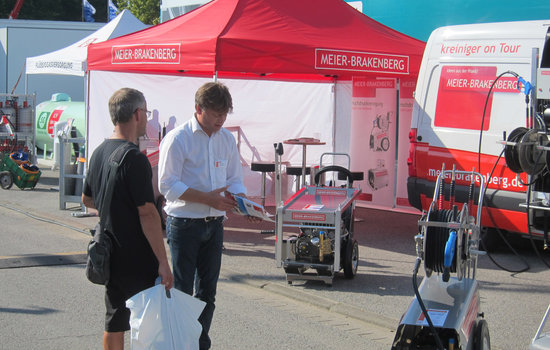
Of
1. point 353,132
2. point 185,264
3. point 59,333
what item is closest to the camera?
point 185,264

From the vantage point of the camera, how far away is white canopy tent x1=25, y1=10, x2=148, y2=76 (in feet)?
48.2

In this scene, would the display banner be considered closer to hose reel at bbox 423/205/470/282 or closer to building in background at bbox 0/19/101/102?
hose reel at bbox 423/205/470/282

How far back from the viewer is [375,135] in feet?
40.4

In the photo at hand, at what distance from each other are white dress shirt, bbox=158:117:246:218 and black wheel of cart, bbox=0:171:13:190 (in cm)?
1150

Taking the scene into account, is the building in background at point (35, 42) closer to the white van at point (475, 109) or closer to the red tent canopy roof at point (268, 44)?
the red tent canopy roof at point (268, 44)

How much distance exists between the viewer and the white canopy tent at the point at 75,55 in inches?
579

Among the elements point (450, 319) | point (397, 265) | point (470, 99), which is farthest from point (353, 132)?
point (450, 319)

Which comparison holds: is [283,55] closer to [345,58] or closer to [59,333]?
[345,58]

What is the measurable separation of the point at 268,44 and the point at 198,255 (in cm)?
521

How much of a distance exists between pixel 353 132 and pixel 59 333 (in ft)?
25.5

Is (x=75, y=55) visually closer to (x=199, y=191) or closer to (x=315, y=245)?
(x=315, y=245)

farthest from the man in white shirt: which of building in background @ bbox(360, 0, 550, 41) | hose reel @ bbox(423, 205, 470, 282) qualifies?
building in background @ bbox(360, 0, 550, 41)

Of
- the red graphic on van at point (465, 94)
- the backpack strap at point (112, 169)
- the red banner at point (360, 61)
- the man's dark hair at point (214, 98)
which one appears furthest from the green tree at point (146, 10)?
the backpack strap at point (112, 169)

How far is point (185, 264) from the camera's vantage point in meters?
4.50
